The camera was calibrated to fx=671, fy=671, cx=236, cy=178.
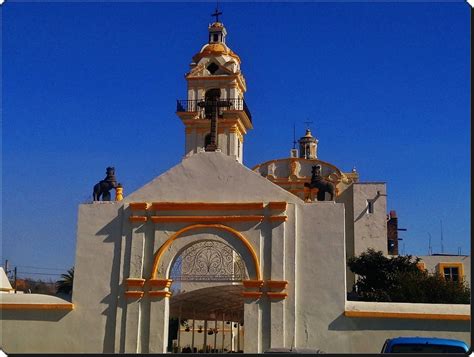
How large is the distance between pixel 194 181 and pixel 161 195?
939mm

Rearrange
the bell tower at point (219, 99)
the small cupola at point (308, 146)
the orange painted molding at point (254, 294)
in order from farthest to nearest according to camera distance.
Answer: the small cupola at point (308, 146)
the bell tower at point (219, 99)
the orange painted molding at point (254, 294)

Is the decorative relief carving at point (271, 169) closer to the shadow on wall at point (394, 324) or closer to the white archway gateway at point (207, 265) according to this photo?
the white archway gateway at point (207, 265)

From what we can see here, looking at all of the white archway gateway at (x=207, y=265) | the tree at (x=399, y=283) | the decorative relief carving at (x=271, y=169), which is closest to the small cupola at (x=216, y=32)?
the decorative relief carving at (x=271, y=169)

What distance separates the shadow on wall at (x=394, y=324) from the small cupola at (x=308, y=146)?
99.5ft

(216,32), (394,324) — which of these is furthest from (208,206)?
(216,32)

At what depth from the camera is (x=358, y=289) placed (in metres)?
31.0

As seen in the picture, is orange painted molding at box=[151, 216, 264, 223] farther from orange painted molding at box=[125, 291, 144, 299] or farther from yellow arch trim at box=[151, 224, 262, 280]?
orange painted molding at box=[125, 291, 144, 299]

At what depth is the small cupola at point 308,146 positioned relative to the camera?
46.2 m

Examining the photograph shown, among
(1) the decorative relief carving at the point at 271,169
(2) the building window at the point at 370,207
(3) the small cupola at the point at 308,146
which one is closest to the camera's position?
(2) the building window at the point at 370,207

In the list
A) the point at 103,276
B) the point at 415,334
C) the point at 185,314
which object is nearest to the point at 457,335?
the point at 415,334

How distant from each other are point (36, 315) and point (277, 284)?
Result: 245 inches

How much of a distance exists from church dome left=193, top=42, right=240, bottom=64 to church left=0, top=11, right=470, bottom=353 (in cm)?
1816

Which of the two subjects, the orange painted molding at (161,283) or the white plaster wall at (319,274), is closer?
the white plaster wall at (319,274)

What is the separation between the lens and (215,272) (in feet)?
59.2
